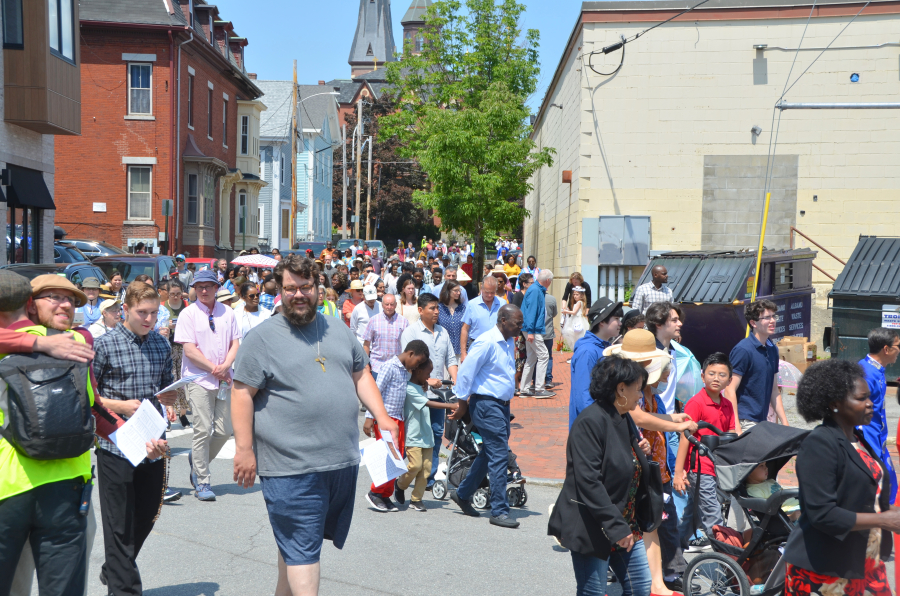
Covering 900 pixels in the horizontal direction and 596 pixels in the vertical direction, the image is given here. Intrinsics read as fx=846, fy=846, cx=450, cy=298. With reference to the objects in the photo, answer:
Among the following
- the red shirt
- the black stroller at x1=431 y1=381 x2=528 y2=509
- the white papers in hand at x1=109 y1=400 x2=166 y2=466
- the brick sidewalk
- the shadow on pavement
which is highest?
the white papers in hand at x1=109 y1=400 x2=166 y2=466

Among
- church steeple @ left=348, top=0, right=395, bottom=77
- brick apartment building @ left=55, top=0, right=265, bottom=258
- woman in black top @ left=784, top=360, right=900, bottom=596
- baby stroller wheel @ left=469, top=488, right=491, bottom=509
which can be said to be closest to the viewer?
woman in black top @ left=784, top=360, right=900, bottom=596

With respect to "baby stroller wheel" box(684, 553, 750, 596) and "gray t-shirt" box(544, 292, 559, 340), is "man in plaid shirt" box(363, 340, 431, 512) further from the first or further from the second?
"gray t-shirt" box(544, 292, 559, 340)

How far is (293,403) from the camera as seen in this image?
4.14 meters

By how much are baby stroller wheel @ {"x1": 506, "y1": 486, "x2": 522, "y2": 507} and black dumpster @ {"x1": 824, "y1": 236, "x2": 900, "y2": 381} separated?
295 inches

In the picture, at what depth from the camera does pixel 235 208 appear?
41.3 m

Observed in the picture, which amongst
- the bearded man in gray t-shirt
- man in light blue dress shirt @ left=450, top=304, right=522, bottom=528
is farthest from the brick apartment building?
the bearded man in gray t-shirt

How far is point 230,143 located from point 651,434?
36.9 metres

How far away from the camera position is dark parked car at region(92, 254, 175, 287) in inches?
699

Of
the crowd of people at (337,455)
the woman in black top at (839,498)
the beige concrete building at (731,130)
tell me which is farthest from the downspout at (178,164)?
the woman in black top at (839,498)

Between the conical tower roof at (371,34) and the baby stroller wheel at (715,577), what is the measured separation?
13076 cm

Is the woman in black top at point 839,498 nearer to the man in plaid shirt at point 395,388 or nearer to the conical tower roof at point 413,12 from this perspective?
the man in plaid shirt at point 395,388

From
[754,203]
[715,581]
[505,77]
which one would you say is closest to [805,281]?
[754,203]

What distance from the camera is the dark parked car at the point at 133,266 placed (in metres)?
17.8

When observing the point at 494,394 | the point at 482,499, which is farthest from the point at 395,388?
the point at 482,499
